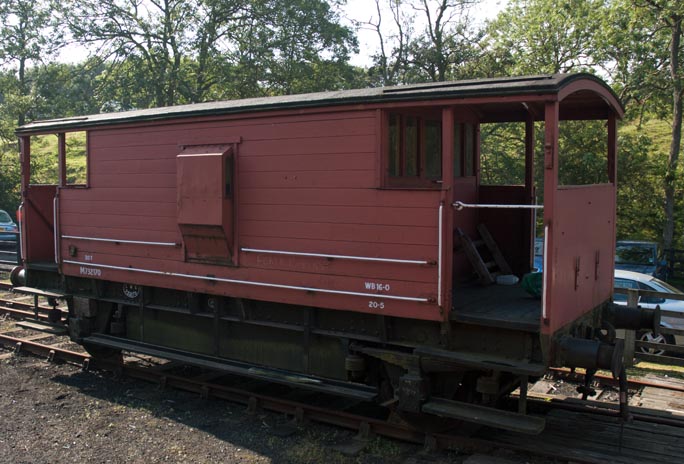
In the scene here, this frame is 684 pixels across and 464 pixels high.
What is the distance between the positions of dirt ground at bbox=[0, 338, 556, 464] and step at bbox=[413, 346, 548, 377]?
904 millimetres

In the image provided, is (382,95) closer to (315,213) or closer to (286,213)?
(315,213)

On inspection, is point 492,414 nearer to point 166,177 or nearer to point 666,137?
point 166,177

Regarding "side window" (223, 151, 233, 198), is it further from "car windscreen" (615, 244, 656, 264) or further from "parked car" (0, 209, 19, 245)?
"parked car" (0, 209, 19, 245)

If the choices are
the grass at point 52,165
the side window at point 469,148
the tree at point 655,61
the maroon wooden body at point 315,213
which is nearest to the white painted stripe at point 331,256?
the maroon wooden body at point 315,213

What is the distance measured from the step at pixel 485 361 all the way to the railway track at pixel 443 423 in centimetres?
86

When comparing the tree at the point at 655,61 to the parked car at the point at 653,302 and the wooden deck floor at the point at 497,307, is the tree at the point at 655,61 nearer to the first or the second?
the parked car at the point at 653,302

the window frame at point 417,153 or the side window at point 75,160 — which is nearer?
the window frame at point 417,153

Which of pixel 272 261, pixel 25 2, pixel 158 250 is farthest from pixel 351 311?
pixel 25 2

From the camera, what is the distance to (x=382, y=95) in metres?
5.96

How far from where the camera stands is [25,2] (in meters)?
28.2

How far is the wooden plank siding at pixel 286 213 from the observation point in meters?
5.97

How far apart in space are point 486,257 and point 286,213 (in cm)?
263

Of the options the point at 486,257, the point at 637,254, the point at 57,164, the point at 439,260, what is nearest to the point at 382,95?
the point at 439,260

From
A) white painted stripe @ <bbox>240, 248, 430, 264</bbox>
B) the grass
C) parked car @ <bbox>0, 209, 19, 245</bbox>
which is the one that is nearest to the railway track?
white painted stripe @ <bbox>240, 248, 430, 264</bbox>
